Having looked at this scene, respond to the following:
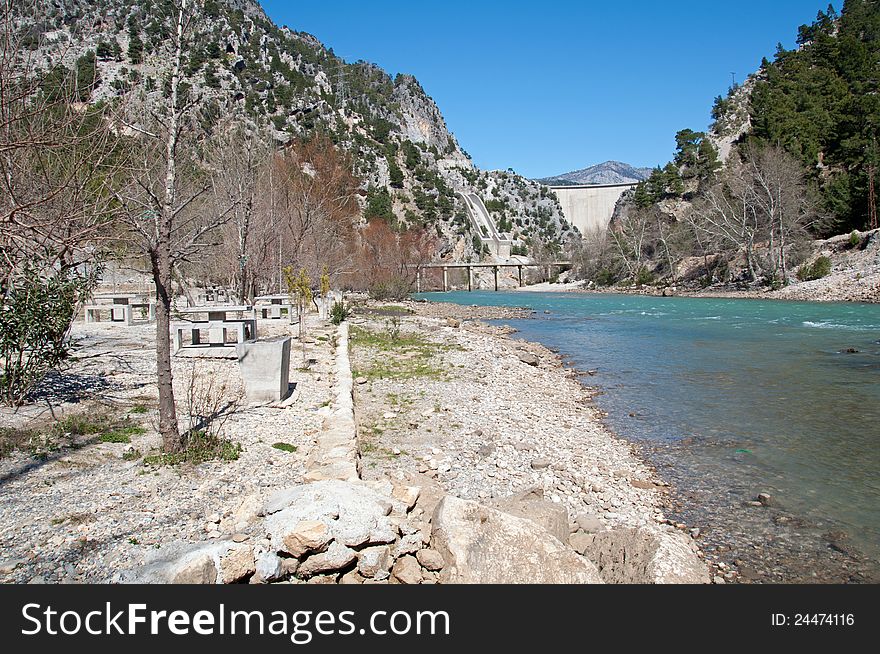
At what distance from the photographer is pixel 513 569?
12.3 ft

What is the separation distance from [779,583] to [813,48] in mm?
89016

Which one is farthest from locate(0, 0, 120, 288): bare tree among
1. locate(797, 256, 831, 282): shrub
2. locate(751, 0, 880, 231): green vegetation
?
locate(751, 0, 880, 231): green vegetation

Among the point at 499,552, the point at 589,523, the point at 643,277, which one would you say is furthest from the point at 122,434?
the point at 643,277

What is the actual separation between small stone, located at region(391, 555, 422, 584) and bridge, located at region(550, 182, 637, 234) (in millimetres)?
159381

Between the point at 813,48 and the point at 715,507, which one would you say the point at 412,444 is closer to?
the point at 715,507

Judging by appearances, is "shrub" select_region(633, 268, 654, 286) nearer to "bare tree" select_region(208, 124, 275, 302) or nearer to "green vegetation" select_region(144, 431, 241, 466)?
"bare tree" select_region(208, 124, 275, 302)

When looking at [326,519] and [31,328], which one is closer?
[326,519]

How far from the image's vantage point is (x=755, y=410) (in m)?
10.2

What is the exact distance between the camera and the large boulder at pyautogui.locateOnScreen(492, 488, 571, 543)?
453 cm

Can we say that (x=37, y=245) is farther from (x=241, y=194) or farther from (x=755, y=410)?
(x=241, y=194)

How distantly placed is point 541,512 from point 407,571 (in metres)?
1.37

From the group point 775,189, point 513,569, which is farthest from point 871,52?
point 513,569

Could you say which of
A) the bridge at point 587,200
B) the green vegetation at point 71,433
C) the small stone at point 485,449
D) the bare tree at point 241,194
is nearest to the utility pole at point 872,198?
the bare tree at point 241,194

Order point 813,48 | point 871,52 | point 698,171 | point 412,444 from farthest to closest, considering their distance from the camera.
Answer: point 813,48, point 698,171, point 871,52, point 412,444
